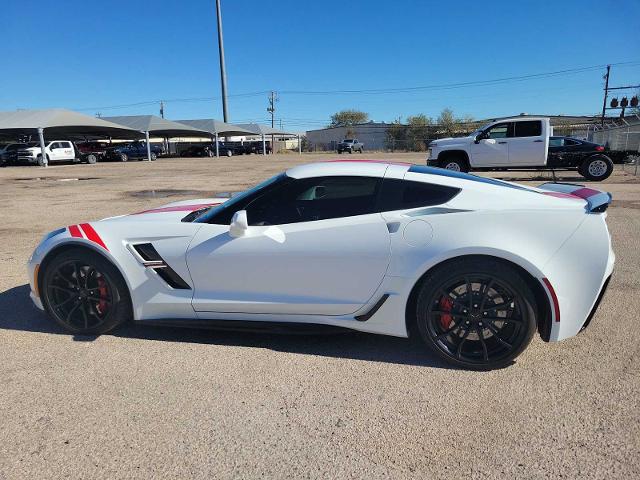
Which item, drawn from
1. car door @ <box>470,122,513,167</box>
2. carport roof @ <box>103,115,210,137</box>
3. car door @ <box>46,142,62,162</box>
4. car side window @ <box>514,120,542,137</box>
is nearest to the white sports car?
car door @ <box>470,122,513,167</box>

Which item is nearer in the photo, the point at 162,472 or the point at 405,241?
the point at 162,472

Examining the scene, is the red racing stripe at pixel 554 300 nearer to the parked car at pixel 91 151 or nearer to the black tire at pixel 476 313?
the black tire at pixel 476 313

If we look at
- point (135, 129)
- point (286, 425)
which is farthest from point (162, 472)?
point (135, 129)

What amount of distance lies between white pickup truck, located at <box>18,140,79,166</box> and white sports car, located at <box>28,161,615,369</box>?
36.1 metres

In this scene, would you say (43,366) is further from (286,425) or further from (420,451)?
(420,451)

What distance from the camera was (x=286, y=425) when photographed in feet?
8.82

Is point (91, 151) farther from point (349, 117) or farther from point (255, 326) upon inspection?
point (349, 117)

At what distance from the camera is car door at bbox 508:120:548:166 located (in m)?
15.6

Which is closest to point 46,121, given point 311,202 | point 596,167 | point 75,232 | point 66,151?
point 66,151

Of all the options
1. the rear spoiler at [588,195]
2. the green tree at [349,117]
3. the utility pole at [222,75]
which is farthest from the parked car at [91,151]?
the green tree at [349,117]

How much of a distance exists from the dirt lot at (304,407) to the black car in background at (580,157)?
13.7 meters

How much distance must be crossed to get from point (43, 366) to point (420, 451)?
262 cm

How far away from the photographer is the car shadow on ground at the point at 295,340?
11.4 feet

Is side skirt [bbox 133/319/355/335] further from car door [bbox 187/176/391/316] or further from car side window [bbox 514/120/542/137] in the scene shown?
car side window [bbox 514/120/542/137]
